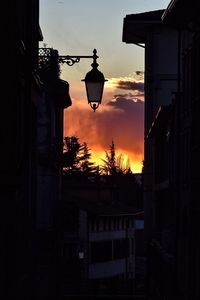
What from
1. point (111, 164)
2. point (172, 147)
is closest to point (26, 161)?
point (172, 147)

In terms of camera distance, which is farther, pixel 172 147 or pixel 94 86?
pixel 172 147

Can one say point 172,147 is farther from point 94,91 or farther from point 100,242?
point 100,242

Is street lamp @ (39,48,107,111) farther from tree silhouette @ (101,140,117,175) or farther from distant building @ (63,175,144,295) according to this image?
tree silhouette @ (101,140,117,175)

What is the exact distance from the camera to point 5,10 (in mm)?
12984

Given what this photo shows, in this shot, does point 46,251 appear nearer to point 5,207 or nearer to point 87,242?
point 5,207

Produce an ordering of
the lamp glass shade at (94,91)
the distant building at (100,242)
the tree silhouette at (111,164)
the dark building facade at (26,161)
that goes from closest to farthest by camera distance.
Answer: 1. the dark building facade at (26,161)
2. the lamp glass shade at (94,91)
3. the distant building at (100,242)
4. the tree silhouette at (111,164)

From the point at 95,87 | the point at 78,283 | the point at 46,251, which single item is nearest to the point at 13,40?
the point at 95,87

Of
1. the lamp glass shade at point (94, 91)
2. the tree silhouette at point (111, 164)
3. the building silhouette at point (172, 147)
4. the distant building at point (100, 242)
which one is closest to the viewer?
the lamp glass shade at point (94, 91)

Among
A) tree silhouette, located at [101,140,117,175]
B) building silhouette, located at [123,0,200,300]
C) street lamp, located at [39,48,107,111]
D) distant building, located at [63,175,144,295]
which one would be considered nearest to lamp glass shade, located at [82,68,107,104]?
street lamp, located at [39,48,107,111]

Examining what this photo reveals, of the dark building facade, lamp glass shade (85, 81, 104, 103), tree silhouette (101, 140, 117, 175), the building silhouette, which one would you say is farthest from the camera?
tree silhouette (101, 140, 117, 175)

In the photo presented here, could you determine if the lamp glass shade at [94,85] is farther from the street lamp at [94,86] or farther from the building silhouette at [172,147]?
the building silhouette at [172,147]

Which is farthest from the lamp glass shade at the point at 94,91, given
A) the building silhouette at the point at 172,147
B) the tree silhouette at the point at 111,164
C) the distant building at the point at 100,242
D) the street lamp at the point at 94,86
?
the tree silhouette at the point at 111,164

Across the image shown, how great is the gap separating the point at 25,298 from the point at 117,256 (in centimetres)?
5335

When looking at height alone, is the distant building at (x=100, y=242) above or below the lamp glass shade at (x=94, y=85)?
below
